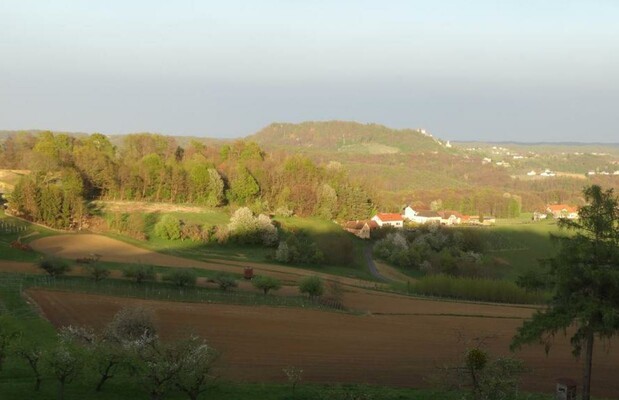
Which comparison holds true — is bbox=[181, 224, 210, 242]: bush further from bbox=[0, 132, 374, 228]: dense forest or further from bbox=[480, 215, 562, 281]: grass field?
bbox=[480, 215, 562, 281]: grass field

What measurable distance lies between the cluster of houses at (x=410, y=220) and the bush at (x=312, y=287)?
4521cm

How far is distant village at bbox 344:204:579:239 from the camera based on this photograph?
91625 mm

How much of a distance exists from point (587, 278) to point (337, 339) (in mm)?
16666

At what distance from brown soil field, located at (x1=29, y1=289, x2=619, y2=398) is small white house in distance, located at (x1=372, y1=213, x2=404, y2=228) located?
55012 mm

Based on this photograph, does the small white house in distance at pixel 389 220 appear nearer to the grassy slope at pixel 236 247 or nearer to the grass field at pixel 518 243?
the grass field at pixel 518 243

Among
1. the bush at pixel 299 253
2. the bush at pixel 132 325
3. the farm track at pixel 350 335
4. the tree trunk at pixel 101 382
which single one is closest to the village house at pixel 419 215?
the bush at pixel 299 253

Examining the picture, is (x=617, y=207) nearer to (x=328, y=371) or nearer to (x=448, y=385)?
(x=448, y=385)

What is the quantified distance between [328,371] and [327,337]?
645 centimetres

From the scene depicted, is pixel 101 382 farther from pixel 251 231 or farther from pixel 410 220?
pixel 410 220

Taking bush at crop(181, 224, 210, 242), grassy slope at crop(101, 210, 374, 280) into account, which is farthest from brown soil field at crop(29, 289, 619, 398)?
bush at crop(181, 224, 210, 242)

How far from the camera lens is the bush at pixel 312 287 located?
43.1 metres

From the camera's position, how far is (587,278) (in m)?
17.5

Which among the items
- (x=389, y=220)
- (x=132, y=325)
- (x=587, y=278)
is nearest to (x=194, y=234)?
(x=389, y=220)

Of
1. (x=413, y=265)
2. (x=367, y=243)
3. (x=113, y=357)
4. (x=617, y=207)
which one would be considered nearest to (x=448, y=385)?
(x=617, y=207)
